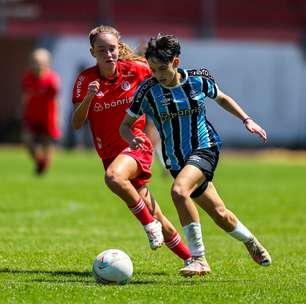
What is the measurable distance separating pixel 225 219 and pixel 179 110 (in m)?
0.96

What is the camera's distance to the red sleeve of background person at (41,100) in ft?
69.1

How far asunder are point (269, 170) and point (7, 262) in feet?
54.0


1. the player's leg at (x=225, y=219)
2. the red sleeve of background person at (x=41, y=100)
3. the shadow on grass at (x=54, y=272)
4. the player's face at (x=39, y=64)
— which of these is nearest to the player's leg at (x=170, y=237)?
the player's leg at (x=225, y=219)

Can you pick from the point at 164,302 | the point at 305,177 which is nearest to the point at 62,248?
the point at 164,302

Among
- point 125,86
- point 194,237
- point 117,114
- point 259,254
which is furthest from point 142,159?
point 259,254

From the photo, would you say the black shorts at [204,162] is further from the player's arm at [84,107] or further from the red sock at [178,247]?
the player's arm at [84,107]

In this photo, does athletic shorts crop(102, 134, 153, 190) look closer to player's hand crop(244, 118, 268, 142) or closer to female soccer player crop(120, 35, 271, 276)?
female soccer player crop(120, 35, 271, 276)

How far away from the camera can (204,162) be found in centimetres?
836

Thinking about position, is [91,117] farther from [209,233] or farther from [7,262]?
[209,233]

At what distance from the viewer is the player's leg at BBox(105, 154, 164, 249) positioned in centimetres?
842

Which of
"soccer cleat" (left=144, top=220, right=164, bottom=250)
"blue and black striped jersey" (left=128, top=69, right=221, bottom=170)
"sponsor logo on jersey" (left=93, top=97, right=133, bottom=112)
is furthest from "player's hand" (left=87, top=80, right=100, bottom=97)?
"soccer cleat" (left=144, top=220, right=164, bottom=250)

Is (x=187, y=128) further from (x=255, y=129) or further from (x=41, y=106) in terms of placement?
(x=41, y=106)

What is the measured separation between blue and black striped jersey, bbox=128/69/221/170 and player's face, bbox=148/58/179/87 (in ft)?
0.27

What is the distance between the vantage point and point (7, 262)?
9.15 m
